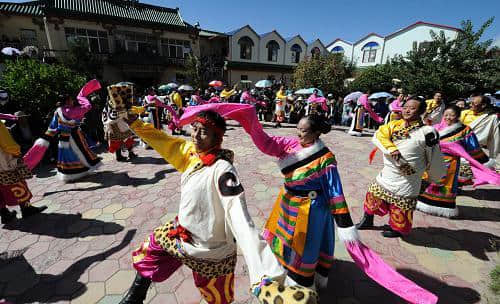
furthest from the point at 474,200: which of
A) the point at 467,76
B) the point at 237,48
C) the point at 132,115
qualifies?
the point at 237,48

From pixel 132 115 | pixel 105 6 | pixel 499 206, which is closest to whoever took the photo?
pixel 132 115

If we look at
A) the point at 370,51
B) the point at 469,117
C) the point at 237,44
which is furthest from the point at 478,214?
the point at 370,51

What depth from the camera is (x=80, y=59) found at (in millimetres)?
17125

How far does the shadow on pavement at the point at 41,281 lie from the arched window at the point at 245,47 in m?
26.7

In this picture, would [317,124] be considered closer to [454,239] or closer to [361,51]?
[454,239]

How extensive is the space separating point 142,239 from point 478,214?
559cm

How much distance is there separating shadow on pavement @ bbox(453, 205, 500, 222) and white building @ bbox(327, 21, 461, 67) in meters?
→ 20.1

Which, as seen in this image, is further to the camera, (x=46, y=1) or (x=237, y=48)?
(x=237, y=48)

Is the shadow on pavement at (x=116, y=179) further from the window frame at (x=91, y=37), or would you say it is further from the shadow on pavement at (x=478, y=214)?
the window frame at (x=91, y=37)

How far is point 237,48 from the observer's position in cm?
2638

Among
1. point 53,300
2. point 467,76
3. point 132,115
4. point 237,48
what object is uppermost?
point 237,48

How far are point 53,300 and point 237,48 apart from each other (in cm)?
2705

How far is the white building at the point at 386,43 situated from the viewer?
2222cm

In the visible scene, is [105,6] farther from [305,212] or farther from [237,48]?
[305,212]
